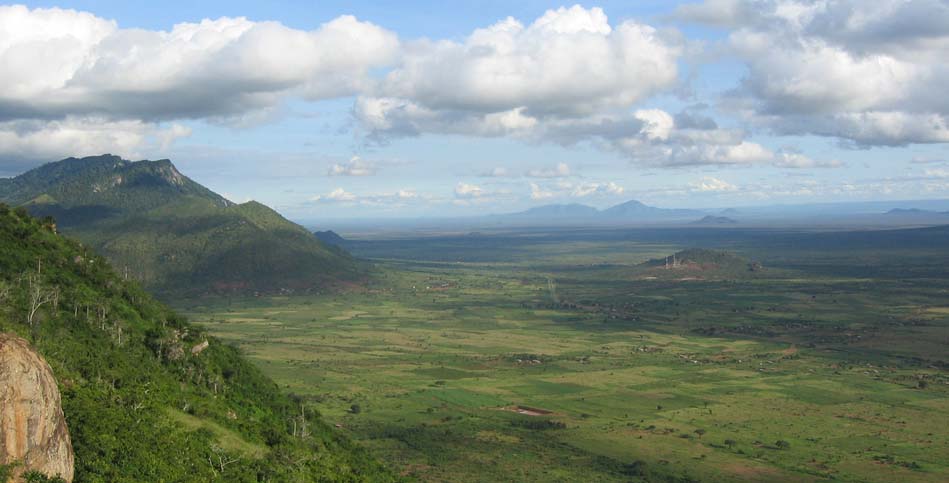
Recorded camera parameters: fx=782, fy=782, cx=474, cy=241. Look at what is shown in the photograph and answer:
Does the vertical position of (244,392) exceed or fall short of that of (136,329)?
it falls short

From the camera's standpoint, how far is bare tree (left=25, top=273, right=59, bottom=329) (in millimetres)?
67000

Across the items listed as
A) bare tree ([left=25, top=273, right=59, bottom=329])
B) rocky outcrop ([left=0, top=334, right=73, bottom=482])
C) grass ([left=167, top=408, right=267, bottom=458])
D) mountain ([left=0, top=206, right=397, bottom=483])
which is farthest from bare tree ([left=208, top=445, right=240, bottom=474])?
bare tree ([left=25, top=273, right=59, bottom=329])

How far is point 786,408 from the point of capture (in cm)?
12494

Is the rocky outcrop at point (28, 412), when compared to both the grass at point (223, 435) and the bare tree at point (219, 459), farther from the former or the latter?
the grass at point (223, 435)

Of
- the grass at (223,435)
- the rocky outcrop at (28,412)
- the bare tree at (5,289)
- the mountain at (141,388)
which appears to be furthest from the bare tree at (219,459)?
the bare tree at (5,289)

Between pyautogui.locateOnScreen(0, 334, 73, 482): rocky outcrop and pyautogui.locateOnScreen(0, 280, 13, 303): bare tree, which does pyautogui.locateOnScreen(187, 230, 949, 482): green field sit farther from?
pyautogui.locateOnScreen(0, 334, 73, 482): rocky outcrop

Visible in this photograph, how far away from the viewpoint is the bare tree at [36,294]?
220ft

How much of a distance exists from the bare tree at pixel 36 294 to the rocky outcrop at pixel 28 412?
30.9 meters

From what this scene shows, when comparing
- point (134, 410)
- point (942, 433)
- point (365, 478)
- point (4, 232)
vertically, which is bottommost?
point (942, 433)

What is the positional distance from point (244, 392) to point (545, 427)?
4364 cm

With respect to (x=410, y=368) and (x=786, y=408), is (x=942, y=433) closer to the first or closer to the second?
(x=786, y=408)

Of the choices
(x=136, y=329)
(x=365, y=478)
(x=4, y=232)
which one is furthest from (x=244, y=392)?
(x=4, y=232)

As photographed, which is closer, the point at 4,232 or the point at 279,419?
the point at 279,419

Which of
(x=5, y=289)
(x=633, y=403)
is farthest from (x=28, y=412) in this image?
(x=633, y=403)
